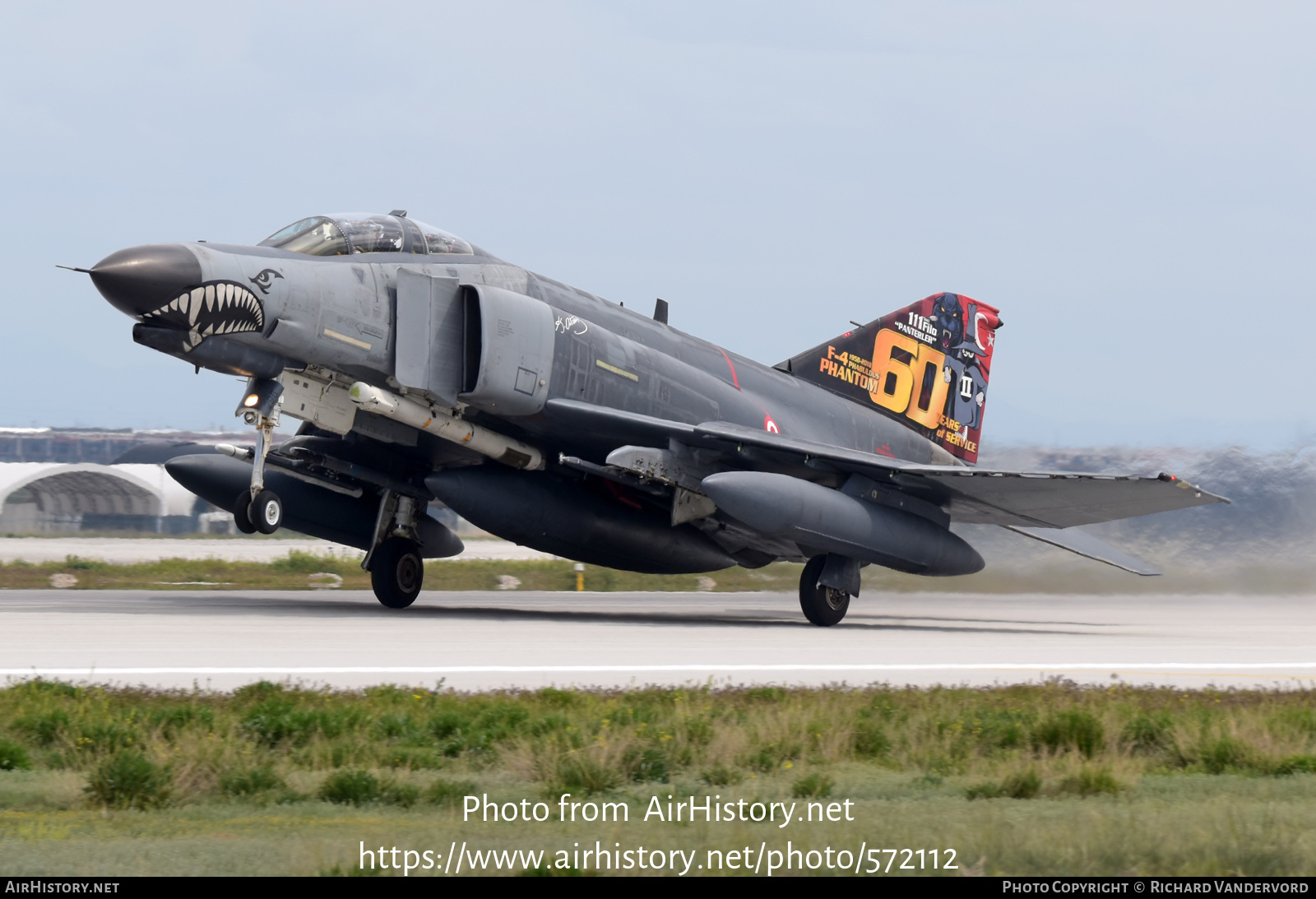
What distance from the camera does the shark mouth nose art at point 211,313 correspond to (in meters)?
12.7

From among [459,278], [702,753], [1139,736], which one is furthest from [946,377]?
[702,753]

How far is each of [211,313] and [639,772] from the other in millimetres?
8393

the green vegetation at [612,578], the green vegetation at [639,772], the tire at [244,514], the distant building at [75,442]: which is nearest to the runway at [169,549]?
the green vegetation at [612,578]

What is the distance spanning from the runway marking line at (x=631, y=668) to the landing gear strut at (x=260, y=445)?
4.28 metres

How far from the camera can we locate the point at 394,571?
16.9m

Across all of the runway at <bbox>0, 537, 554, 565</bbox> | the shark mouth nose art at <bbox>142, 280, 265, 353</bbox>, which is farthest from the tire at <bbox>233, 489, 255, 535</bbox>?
the runway at <bbox>0, 537, 554, 565</bbox>

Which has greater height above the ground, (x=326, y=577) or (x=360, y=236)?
(x=360, y=236)

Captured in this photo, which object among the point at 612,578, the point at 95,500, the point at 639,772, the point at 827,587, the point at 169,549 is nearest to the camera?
the point at 639,772

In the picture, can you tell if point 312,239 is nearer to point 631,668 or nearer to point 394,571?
point 394,571

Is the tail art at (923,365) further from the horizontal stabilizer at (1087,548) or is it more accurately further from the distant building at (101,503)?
the distant building at (101,503)

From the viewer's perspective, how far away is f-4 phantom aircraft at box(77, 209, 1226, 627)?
1357 centimetres

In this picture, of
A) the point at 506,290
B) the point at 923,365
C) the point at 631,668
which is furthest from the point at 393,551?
the point at 923,365

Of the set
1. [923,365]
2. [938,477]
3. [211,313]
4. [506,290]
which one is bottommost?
[938,477]
